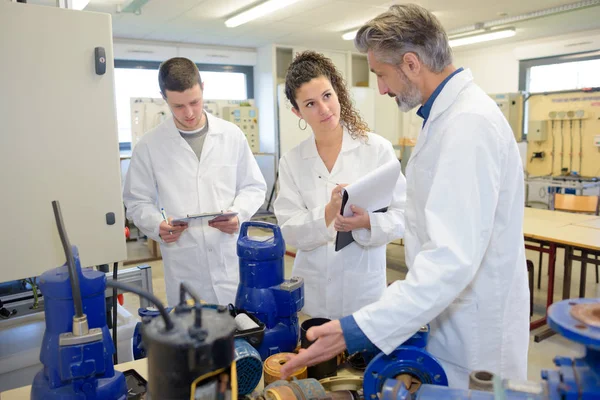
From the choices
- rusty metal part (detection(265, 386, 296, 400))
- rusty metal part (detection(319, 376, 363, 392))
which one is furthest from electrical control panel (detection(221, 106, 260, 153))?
rusty metal part (detection(265, 386, 296, 400))

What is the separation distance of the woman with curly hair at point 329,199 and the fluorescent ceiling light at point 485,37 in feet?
19.3

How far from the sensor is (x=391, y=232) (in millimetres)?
1675

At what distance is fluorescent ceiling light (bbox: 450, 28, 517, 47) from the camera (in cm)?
679

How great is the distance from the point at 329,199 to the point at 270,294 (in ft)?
2.14

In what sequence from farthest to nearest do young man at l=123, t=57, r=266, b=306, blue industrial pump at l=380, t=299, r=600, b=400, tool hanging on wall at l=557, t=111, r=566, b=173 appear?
tool hanging on wall at l=557, t=111, r=566, b=173 → young man at l=123, t=57, r=266, b=306 → blue industrial pump at l=380, t=299, r=600, b=400

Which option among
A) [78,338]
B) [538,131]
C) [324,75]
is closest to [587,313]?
[78,338]

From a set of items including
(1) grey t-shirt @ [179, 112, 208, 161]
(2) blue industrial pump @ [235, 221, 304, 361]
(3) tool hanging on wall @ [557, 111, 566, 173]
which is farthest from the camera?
(3) tool hanging on wall @ [557, 111, 566, 173]

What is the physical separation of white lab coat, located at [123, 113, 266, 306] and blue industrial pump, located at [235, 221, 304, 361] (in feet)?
2.44

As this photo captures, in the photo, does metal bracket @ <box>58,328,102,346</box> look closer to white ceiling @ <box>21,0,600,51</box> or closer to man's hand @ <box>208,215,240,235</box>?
man's hand @ <box>208,215,240,235</box>

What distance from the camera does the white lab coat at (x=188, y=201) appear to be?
79.0 inches

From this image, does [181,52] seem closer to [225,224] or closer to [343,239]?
[225,224]

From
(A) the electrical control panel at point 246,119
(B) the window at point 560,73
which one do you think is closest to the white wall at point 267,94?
(A) the electrical control panel at point 246,119

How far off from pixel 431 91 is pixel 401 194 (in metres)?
0.67

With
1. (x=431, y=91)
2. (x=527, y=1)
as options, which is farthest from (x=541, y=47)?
(x=431, y=91)
